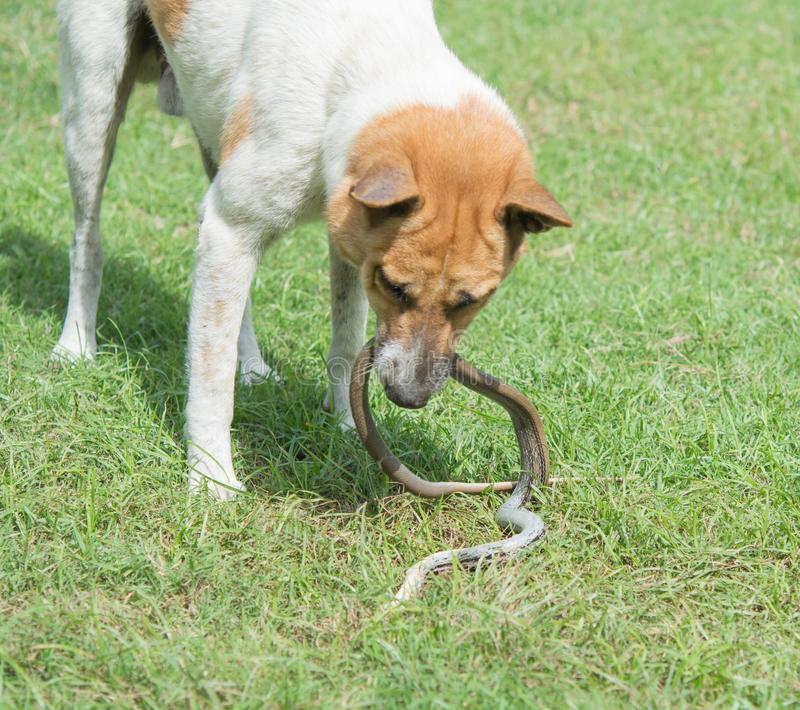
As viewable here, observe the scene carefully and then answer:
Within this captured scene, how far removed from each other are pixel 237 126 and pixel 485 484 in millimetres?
1615

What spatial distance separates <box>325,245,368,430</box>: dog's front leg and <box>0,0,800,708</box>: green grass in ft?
0.42

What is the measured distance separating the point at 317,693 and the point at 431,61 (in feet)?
7.16

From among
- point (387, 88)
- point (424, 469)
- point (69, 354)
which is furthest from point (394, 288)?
point (69, 354)

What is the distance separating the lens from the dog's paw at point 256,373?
15.2ft

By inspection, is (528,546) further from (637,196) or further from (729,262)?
(637,196)

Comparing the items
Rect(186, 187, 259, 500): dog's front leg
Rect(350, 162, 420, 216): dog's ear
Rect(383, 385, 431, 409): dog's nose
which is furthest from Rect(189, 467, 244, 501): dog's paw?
Rect(350, 162, 420, 216): dog's ear

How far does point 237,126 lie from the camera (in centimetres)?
388

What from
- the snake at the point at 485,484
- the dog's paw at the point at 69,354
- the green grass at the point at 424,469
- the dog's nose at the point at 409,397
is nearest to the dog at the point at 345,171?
the dog's nose at the point at 409,397

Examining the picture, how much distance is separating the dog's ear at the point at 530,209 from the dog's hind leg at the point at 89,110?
212 cm

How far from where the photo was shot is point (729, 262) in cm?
610

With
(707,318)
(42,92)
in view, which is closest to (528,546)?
(707,318)

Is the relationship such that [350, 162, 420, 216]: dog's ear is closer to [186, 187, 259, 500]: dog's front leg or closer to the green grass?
[186, 187, 259, 500]: dog's front leg

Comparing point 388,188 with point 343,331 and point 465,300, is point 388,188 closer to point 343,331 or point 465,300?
point 465,300

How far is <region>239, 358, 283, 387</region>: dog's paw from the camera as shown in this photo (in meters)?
4.64
